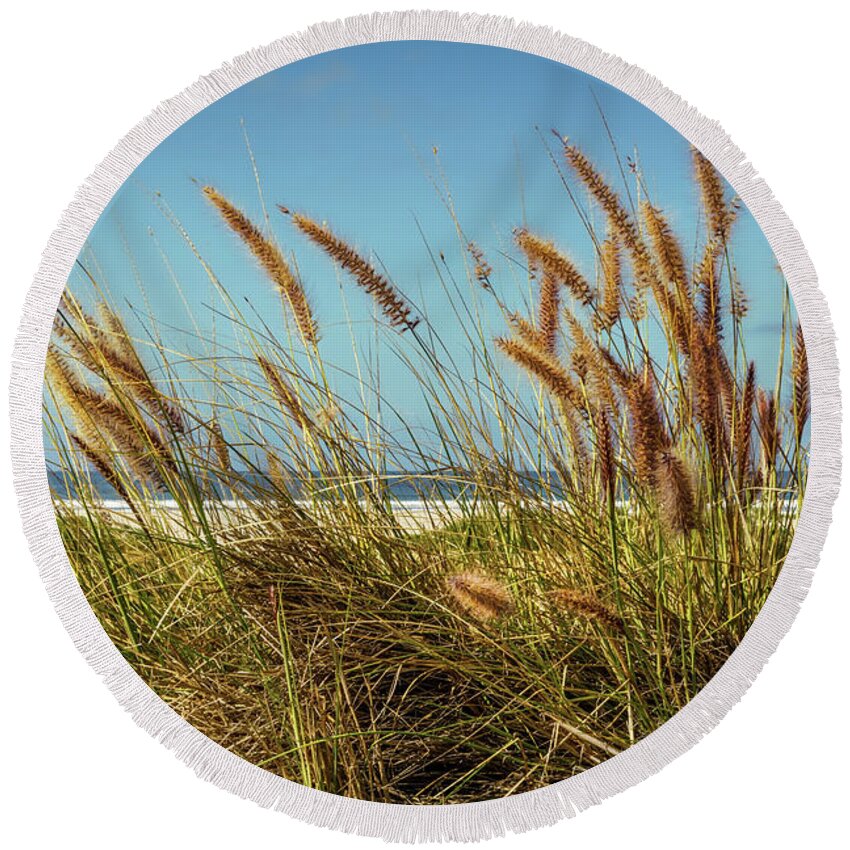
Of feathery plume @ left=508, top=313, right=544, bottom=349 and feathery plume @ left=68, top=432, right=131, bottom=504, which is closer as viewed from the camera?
feathery plume @ left=508, top=313, right=544, bottom=349

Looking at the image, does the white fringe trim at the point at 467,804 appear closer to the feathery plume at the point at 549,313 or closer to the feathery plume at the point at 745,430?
the feathery plume at the point at 745,430

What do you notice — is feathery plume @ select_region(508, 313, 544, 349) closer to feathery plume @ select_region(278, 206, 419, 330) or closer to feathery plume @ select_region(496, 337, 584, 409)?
feathery plume @ select_region(496, 337, 584, 409)

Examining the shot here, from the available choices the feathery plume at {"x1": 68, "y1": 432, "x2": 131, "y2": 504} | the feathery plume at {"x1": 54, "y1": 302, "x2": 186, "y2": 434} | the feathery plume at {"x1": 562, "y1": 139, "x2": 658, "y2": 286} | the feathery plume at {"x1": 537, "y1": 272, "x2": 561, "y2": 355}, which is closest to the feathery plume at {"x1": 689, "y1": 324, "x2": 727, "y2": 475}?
the feathery plume at {"x1": 562, "y1": 139, "x2": 658, "y2": 286}

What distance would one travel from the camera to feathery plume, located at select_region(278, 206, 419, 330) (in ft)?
6.19

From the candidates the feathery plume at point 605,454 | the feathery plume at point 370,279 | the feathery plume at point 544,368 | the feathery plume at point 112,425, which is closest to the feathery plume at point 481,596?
the feathery plume at point 605,454

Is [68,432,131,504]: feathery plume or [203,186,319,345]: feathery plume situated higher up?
[203,186,319,345]: feathery plume

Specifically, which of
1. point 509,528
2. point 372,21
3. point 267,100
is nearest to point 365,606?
point 509,528

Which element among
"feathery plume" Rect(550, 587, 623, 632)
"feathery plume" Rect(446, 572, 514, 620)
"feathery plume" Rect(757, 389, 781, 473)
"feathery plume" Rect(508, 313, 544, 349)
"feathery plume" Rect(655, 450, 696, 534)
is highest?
"feathery plume" Rect(508, 313, 544, 349)

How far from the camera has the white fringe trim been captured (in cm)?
194

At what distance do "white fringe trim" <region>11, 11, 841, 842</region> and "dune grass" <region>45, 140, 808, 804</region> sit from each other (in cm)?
4

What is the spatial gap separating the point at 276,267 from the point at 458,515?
0.59m

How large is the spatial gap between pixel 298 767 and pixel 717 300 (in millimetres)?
1227

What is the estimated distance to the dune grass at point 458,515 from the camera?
191 centimetres

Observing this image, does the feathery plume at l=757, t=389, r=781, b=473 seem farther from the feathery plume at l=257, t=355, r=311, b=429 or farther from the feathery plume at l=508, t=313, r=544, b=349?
the feathery plume at l=257, t=355, r=311, b=429
